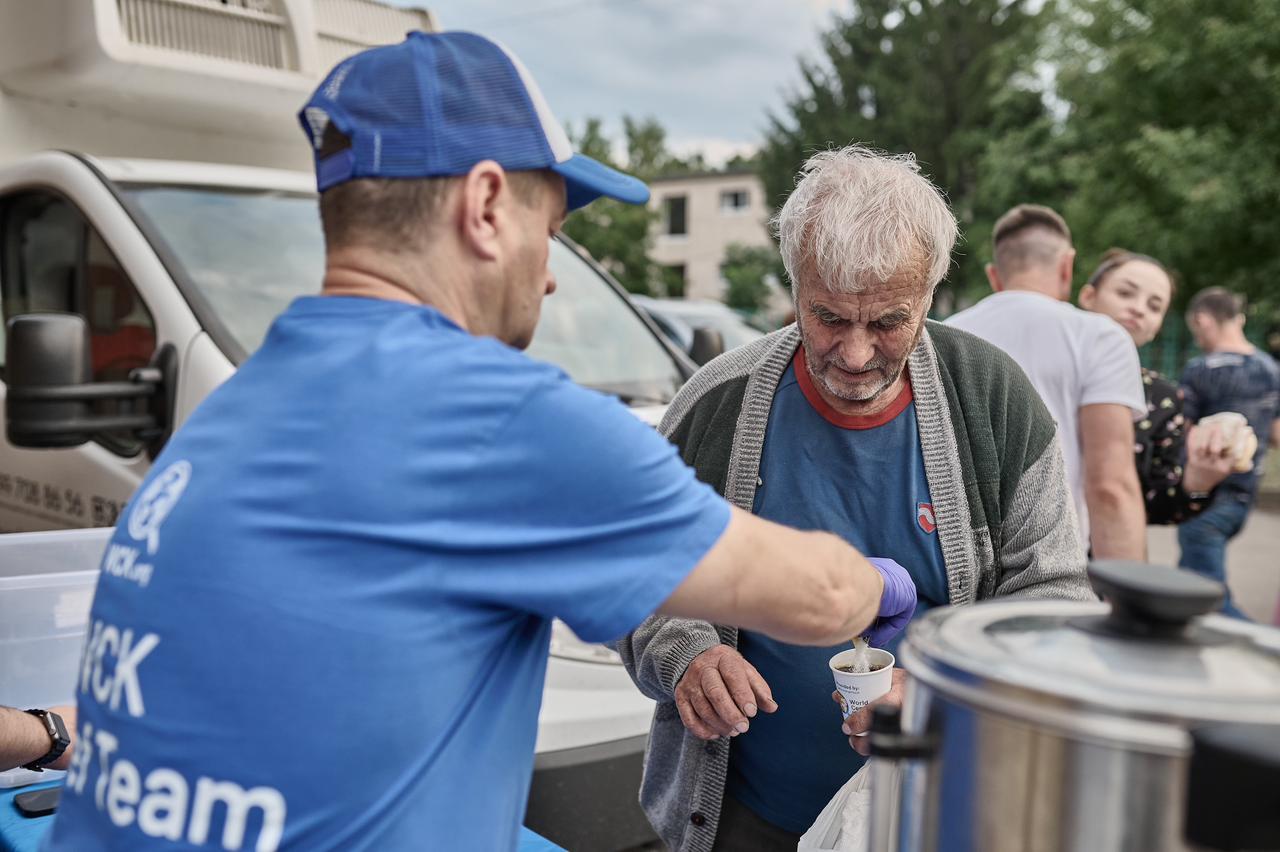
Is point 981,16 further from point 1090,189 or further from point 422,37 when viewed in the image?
point 422,37

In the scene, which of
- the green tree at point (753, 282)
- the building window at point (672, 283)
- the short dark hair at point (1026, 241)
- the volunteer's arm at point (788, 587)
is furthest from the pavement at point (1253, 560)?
the building window at point (672, 283)

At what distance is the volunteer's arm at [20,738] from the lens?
81.4 inches

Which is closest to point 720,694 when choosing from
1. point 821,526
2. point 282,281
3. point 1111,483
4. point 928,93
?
point 821,526

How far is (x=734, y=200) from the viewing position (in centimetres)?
4850

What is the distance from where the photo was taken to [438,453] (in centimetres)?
118

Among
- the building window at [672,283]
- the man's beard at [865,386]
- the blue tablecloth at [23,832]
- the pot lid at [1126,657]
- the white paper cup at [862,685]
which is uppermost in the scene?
the building window at [672,283]

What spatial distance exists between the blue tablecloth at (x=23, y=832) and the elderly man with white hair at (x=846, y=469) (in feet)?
0.87

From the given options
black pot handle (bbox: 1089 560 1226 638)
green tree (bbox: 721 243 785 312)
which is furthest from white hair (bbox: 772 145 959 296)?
green tree (bbox: 721 243 785 312)

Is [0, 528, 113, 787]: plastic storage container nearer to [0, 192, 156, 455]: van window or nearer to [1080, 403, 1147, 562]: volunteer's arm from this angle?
[0, 192, 156, 455]: van window

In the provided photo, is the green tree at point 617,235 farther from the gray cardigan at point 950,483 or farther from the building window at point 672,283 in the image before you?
the gray cardigan at point 950,483

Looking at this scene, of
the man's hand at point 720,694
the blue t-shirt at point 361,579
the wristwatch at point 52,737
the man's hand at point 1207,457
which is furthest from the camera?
the man's hand at point 1207,457

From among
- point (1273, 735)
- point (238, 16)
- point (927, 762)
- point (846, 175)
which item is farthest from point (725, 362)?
point (238, 16)

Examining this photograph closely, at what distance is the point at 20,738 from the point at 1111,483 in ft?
9.72

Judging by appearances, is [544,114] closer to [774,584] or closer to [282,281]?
[774,584]
